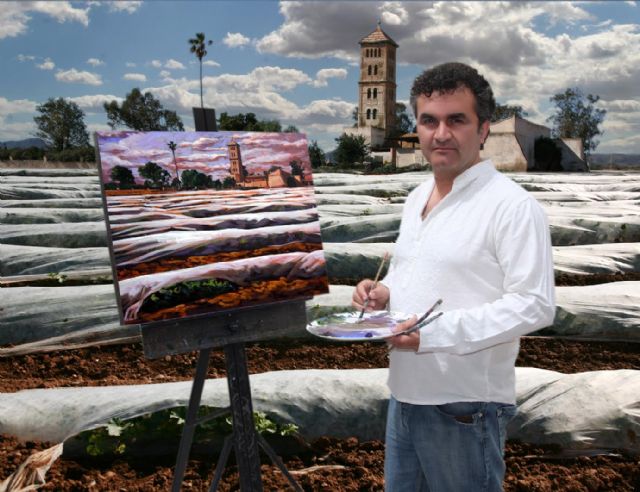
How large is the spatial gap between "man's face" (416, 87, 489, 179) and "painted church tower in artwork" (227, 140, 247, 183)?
3.90 ft

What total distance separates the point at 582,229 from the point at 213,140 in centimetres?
905

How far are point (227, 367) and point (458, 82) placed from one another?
5.65 feet

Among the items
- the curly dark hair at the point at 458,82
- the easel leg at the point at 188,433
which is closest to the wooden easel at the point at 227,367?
the easel leg at the point at 188,433

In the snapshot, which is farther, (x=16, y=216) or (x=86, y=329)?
(x=16, y=216)

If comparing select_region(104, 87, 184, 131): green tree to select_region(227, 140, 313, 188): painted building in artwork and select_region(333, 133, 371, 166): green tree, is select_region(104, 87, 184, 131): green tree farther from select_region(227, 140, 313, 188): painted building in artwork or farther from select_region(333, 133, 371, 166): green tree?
select_region(227, 140, 313, 188): painted building in artwork

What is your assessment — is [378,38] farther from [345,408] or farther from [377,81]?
[345,408]

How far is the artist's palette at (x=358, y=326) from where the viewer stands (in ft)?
6.91

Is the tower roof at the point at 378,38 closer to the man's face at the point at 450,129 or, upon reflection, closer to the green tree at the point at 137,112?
the green tree at the point at 137,112

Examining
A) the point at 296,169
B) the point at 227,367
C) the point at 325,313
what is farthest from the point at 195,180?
the point at 325,313

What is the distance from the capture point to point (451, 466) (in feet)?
7.07

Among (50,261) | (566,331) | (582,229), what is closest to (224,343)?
(566,331)

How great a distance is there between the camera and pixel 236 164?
10.2 ft

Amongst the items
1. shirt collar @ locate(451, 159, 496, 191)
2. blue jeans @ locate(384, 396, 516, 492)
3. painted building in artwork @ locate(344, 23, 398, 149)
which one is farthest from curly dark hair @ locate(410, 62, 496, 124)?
painted building in artwork @ locate(344, 23, 398, 149)

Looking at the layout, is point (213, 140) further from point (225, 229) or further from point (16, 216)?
point (16, 216)
